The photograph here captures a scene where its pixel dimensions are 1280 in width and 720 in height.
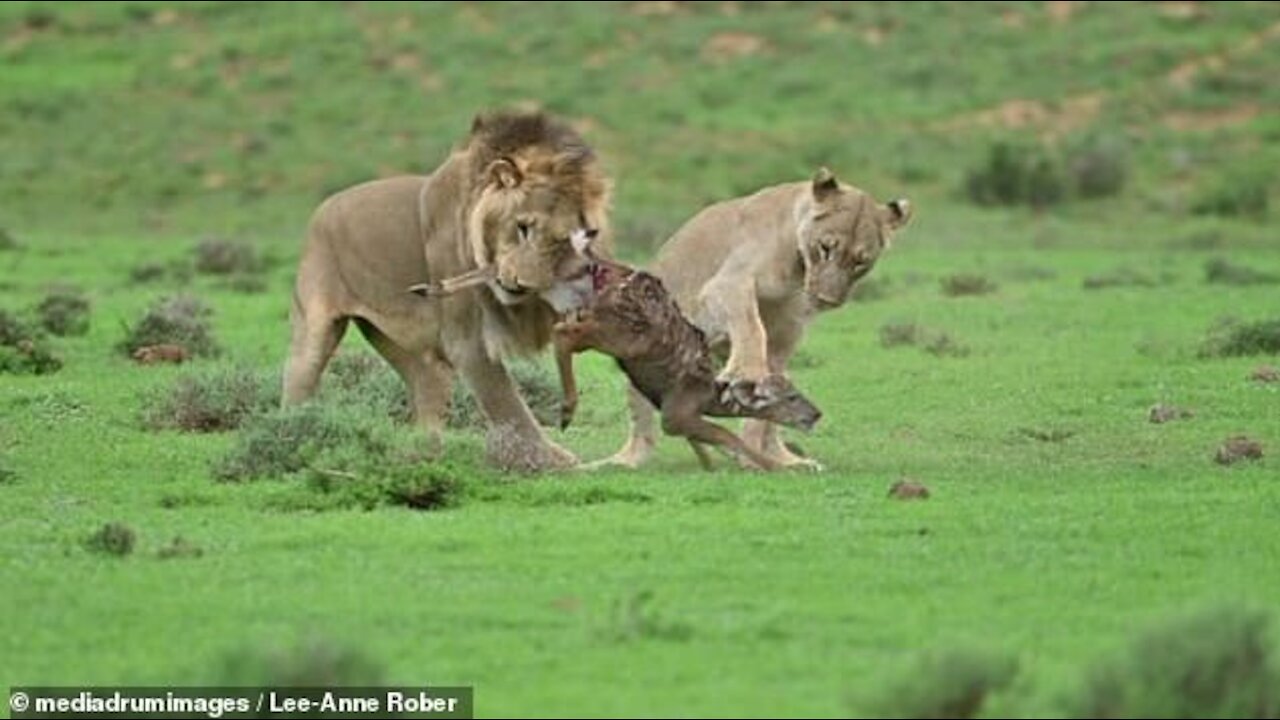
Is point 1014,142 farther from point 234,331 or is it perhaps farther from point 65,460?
point 65,460

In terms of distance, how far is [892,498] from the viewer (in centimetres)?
1308

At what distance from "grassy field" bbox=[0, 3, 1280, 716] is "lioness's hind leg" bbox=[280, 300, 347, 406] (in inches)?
19.3

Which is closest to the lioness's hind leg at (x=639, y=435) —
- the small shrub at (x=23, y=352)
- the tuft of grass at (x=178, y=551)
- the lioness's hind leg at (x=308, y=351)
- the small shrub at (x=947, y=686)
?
the lioness's hind leg at (x=308, y=351)

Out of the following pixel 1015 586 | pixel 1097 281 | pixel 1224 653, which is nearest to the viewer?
pixel 1224 653

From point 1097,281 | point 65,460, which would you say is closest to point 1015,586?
point 65,460

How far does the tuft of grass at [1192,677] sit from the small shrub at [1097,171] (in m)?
33.7

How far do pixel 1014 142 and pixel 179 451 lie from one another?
1241 inches

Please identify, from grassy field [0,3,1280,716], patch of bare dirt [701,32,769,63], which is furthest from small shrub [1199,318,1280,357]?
patch of bare dirt [701,32,769,63]

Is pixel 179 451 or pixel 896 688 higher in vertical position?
pixel 896 688

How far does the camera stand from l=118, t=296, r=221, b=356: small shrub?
22.1 m

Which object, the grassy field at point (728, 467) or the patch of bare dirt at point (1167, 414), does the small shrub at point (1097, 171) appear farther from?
the patch of bare dirt at point (1167, 414)

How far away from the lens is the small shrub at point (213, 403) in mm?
16828

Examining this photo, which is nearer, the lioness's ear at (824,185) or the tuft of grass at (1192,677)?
the tuft of grass at (1192,677)

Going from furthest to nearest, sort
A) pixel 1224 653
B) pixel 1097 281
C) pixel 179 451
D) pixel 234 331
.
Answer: pixel 1097 281 < pixel 234 331 < pixel 179 451 < pixel 1224 653
